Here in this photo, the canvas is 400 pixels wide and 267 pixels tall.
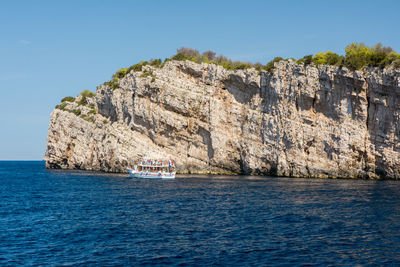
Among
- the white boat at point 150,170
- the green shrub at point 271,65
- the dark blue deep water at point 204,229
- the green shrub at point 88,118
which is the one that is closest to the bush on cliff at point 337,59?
the green shrub at point 271,65

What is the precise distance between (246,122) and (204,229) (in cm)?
5517

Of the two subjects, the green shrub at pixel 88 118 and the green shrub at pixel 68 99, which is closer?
the green shrub at pixel 88 118

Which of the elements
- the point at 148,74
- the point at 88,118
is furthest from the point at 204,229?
the point at 88,118

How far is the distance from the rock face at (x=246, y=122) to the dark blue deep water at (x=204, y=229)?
76.7 feet

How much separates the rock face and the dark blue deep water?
76.7ft

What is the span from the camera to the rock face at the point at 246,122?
2594 inches

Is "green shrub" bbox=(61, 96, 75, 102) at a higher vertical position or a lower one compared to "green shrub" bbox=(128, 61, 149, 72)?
lower

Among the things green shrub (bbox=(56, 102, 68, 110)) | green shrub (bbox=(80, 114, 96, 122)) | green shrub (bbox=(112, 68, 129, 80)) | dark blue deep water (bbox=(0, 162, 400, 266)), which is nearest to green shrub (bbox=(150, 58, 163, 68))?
green shrub (bbox=(112, 68, 129, 80))

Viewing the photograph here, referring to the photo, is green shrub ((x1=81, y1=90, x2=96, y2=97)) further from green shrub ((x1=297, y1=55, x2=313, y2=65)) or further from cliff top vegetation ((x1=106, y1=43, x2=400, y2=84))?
green shrub ((x1=297, y1=55, x2=313, y2=65))

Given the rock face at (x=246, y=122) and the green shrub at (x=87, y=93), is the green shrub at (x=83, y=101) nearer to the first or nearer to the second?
the green shrub at (x=87, y=93)

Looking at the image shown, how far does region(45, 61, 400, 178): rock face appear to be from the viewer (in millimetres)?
65875

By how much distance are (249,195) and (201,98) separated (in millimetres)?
42451

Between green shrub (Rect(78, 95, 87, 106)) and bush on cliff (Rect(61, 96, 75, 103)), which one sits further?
bush on cliff (Rect(61, 96, 75, 103))

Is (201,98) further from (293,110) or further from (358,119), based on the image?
(358,119)
